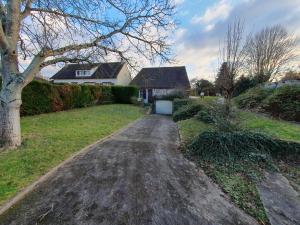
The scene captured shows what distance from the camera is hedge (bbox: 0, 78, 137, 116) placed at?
10855mm

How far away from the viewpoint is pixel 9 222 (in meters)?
2.68

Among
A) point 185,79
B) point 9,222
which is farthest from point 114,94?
point 9,222

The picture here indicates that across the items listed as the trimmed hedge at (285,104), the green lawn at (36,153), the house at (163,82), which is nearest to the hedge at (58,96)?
the green lawn at (36,153)

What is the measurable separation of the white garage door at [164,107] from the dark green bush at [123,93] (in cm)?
533

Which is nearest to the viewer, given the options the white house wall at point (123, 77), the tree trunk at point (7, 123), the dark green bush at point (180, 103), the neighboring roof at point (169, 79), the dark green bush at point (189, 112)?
the tree trunk at point (7, 123)

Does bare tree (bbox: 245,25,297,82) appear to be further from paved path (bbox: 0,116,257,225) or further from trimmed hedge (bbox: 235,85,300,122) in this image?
paved path (bbox: 0,116,257,225)

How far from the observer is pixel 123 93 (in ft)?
75.9

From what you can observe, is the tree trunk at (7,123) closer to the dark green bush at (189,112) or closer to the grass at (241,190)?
the grass at (241,190)

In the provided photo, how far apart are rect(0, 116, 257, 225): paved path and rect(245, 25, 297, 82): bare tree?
24.6 metres

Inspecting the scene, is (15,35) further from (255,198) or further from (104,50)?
(255,198)

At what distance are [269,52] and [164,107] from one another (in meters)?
17.5

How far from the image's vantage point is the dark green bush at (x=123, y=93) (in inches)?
907

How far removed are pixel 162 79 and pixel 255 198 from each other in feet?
80.8

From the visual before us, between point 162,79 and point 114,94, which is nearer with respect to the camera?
point 114,94
